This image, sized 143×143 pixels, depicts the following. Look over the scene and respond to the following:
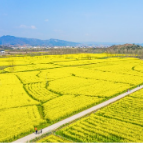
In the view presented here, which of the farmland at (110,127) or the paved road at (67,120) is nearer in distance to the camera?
the farmland at (110,127)

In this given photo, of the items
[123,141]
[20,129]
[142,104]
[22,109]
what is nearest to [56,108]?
[22,109]

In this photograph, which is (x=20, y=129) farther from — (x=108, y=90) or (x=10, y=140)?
(x=108, y=90)

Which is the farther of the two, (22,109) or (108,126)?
(22,109)

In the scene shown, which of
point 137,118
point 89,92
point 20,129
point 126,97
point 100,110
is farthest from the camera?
point 89,92

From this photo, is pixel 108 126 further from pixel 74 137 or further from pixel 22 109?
pixel 22 109

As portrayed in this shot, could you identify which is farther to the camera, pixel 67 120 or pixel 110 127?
pixel 67 120

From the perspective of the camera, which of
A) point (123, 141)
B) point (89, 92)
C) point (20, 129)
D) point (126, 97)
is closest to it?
point (123, 141)

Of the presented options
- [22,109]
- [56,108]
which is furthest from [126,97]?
[22,109]

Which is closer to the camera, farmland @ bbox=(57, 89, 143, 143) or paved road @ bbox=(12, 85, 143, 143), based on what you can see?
farmland @ bbox=(57, 89, 143, 143)

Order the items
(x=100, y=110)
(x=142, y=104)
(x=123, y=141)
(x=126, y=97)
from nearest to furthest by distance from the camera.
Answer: (x=123, y=141), (x=100, y=110), (x=142, y=104), (x=126, y=97)
